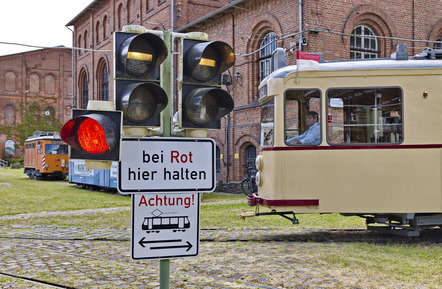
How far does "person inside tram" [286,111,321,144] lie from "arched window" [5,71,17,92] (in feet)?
187

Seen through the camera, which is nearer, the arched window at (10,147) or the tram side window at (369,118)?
the tram side window at (369,118)

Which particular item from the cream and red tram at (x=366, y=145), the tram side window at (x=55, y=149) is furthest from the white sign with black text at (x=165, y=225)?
the tram side window at (x=55, y=149)

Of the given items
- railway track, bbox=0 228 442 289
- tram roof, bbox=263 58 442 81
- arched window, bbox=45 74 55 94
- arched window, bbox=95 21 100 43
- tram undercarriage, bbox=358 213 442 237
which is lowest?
railway track, bbox=0 228 442 289

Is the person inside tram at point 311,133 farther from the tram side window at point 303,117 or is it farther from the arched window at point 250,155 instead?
the arched window at point 250,155

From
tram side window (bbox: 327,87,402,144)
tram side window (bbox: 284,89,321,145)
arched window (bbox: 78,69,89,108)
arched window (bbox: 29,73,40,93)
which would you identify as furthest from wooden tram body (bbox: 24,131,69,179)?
tram side window (bbox: 327,87,402,144)

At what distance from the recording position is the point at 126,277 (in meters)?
6.52

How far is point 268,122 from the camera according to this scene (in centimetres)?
→ 966

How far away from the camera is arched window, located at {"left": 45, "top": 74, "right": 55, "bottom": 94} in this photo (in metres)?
61.3

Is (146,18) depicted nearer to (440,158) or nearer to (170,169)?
(440,158)

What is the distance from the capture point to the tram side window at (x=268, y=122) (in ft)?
30.9

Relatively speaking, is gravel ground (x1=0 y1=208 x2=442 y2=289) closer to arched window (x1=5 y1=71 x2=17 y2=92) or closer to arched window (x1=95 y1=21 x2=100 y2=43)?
arched window (x1=95 y1=21 x2=100 y2=43)

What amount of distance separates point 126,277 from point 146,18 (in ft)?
92.3

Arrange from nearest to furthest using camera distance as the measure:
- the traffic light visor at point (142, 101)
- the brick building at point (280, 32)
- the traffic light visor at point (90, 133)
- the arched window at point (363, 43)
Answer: the traffic light visor at point (90, 133) → the traffic light visor at point (142, 101) → the brick building at point (280, 32) → the arched window at point (363, 43)

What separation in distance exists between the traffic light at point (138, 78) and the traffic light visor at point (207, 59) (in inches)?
8.2
